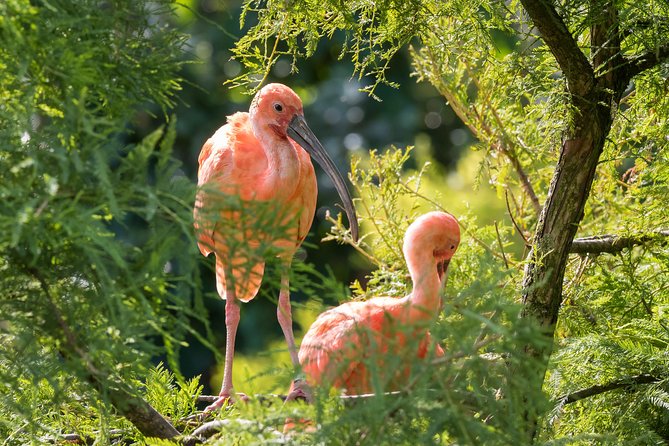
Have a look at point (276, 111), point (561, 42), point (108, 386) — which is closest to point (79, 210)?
point (108, 386)

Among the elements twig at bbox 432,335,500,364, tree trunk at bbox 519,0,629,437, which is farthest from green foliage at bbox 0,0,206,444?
tree trunk at bbox 519,0,629,437

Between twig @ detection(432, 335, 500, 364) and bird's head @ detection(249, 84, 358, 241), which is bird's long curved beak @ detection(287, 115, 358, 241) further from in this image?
twig @ detection(432, 335, 500, 364)

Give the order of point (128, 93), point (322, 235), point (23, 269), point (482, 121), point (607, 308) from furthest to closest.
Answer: point (322, 235)
point (482, 121)
point (607, 308)
point (128, 93)
point (23, 269)

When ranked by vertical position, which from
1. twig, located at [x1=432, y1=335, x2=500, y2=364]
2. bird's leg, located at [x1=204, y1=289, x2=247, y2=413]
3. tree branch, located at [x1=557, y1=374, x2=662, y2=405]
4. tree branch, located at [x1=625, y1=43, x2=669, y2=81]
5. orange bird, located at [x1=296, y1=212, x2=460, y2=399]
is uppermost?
tree branch, located at [x1=625, y1=43, x2=669, y2=81]

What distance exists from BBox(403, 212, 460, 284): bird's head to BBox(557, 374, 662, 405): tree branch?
2.16 feet

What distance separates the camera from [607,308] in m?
3.07

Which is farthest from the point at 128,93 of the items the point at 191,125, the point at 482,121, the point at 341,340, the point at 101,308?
the point at 191,125

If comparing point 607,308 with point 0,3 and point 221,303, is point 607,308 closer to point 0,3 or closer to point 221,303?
point 0,3

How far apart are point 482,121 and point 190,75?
17.1ft

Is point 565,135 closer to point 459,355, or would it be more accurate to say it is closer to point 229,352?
point 459,355

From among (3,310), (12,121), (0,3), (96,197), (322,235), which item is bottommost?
(322,235)

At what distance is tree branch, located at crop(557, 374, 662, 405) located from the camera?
2.62 metres

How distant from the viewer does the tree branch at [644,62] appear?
99.3 inches

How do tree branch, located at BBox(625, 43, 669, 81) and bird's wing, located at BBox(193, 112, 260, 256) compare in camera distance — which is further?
bird's wing, located at BBox(193, 112, 260, 256)
